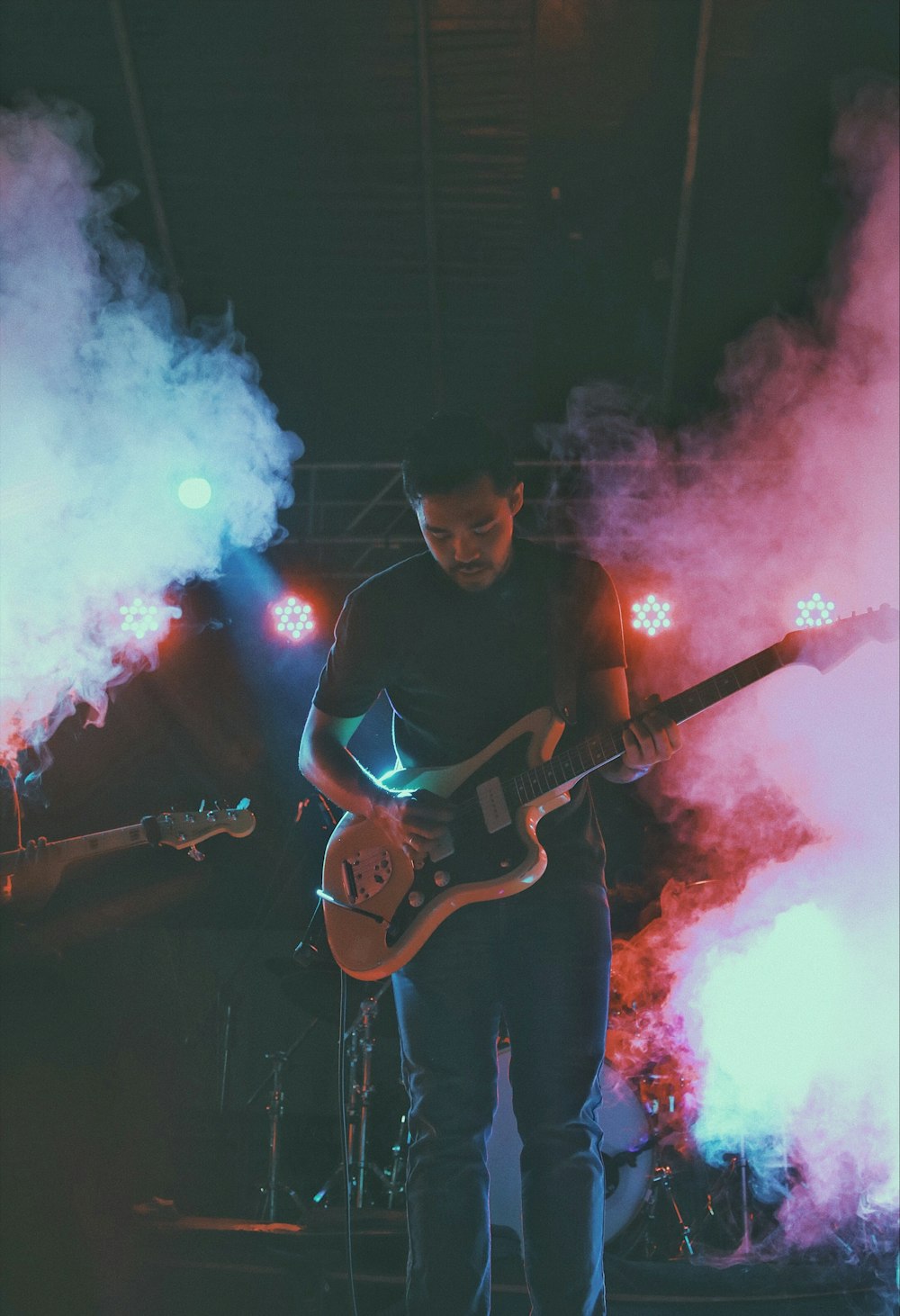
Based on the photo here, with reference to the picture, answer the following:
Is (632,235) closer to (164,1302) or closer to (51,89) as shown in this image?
(51,89)

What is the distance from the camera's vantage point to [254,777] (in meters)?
7.46

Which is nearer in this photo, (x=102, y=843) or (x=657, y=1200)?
(x=102, y=843)

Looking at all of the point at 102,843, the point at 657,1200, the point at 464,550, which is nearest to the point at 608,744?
the point at 464,550

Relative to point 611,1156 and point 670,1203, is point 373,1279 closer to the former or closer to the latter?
point 611,1156

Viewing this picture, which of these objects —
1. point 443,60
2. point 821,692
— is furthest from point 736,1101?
point 443,60

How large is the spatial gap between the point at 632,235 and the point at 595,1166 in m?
5.44

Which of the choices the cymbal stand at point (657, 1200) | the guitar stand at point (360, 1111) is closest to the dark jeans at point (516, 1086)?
the cymbal stand at point (657, 1200)

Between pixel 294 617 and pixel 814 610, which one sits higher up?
pixel 294 617

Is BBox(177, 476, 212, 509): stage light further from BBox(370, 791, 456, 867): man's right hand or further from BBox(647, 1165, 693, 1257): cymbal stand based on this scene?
BBox(647, 1165, 693, 1257): cymbal stand

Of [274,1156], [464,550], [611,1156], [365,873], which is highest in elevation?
[464,550]

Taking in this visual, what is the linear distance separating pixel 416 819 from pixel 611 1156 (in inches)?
119

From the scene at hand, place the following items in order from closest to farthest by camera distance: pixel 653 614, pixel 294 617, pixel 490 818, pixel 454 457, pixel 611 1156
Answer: pixel 490 818 → pixel 454 457 → pixel 611 1156 → pixel 653 614 → pixel 294 617

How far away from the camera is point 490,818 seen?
2527mm

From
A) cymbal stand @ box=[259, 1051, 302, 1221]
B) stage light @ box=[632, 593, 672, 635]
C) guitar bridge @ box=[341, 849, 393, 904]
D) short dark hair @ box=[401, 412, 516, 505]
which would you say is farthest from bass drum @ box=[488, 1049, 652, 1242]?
short dark hair @ box=[401, 412, 516, 505]
